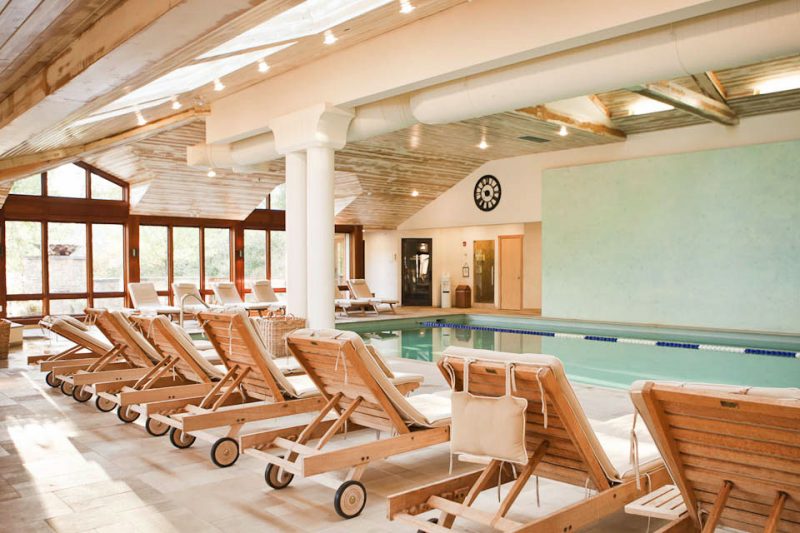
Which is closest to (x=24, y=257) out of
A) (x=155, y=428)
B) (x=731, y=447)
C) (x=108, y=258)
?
(x=108, y=258)

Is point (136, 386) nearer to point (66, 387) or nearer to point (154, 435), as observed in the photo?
point (154, 435)

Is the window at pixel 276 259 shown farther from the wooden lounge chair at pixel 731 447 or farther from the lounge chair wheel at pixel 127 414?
the wooden lounge chair at pixel 731 447

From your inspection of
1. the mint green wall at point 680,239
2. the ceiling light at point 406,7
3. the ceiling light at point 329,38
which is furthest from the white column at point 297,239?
the mint green wall at point 680,239

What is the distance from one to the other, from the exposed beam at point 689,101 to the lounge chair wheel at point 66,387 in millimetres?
7830

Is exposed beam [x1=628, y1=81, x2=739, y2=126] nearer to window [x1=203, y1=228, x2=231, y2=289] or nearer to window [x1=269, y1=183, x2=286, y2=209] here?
window [x1=269, y1=183, x2=286, y2=209]

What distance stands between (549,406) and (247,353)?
2550 mm

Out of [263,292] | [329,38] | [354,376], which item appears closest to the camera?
[354,376]

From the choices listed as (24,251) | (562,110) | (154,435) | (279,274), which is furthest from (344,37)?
(279,274)

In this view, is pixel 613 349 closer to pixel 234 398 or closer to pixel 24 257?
pixel 234 398

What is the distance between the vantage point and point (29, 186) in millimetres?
14648

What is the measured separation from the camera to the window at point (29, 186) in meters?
14.5

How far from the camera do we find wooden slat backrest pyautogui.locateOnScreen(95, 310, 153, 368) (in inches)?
242

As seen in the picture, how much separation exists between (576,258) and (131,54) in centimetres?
1199

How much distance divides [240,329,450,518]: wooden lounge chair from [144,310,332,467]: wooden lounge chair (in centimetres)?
50
